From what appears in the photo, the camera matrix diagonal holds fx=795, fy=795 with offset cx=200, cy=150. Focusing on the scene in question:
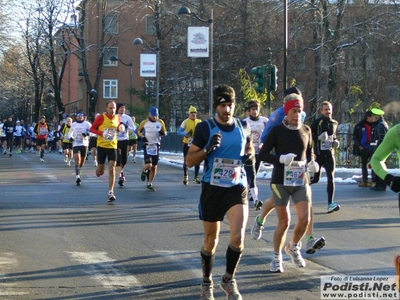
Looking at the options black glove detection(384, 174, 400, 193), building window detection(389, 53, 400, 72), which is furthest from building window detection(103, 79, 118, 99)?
black glove detection(384, 174, 400, 193)

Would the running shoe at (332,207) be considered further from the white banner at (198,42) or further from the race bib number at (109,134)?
the white banner at (198,42)

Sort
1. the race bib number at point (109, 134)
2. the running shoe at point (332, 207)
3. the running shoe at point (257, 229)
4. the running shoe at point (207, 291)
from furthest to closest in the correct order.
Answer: the race bib number at point (109, 134)
the running shoe at point (332, 207)
the running shoe at point (257, 229)
the running shoe at point (207, 291)

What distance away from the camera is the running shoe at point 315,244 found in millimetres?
8652

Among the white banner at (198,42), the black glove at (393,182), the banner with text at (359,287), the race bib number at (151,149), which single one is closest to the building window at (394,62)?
the white banner at (198,42)

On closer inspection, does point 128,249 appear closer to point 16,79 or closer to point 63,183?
point 63,183

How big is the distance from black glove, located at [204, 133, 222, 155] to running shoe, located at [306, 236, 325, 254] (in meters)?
2.40

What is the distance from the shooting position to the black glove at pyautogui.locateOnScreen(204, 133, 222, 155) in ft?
22.1

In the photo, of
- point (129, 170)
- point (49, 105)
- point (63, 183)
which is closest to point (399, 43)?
point (129, 170)

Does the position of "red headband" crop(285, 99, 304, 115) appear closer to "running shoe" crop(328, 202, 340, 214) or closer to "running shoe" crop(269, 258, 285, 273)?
"running shoe" crop(269, 258, 285, 273)

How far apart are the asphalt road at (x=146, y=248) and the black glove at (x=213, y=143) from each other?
1358 mm

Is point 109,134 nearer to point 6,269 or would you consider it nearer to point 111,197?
point 111,197

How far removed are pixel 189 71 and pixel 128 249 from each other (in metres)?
41.6

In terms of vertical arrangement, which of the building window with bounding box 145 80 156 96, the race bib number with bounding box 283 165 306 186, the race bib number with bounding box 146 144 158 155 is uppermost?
the building window with bounding box 145 80 156 96

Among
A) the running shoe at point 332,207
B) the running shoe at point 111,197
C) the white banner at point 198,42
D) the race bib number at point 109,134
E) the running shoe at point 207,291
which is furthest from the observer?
the white banner at point 198,42
